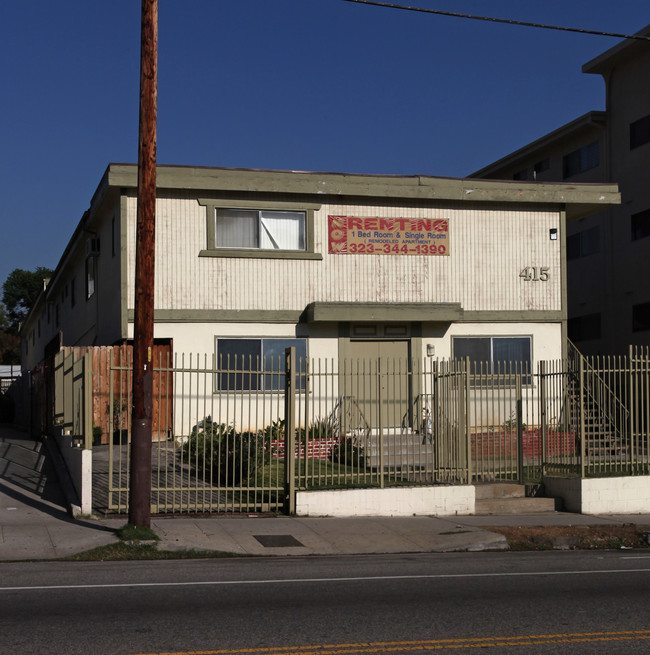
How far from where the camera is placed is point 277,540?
40.7ft

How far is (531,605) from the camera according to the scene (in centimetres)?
823

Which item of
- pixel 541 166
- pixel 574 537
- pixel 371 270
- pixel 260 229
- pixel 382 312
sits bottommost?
pixel 574 537

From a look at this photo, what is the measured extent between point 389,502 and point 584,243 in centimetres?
2187

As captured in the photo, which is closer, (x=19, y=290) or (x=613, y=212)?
(x=613, y=212)

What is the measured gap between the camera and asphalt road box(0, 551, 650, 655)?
6.75 m

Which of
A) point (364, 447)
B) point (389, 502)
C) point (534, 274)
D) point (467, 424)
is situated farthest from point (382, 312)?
point (389, 502)

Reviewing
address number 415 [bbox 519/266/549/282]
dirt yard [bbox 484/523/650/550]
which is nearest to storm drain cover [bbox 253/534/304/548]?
dirt yard [bbox 484/523/650/550]

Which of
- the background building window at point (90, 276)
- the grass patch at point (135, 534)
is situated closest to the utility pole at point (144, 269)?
the grass patch at point (135, 534)

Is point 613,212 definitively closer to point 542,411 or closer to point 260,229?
point 260,229

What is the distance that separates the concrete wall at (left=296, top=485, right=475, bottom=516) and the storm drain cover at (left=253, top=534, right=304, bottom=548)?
1.68 metres

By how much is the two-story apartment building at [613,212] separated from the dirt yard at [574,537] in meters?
17.3

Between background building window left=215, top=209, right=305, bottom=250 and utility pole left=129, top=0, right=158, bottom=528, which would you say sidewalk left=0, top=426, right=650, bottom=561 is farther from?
background building window left=215, top=209, right=305, bottom=250

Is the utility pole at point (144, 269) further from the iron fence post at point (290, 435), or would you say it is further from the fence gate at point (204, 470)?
the iron fence post at point (290, 435)

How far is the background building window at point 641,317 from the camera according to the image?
2988 cm
